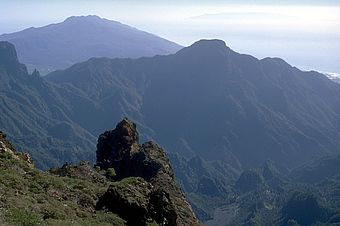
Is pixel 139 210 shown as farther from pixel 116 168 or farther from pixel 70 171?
pixel 116 168

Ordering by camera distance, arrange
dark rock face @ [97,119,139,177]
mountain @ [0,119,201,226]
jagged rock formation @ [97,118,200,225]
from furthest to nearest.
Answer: dark rock face @ [97,119,139,177] → jagged rock formation @ [97,118,200,225] → mountain @ [0,119,201,226]

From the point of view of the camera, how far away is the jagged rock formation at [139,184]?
33.7m

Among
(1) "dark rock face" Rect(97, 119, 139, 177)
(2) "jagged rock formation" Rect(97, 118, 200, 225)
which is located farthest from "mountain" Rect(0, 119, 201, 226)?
(1) "dark rock face" Rect(97, 119, 139, 177)

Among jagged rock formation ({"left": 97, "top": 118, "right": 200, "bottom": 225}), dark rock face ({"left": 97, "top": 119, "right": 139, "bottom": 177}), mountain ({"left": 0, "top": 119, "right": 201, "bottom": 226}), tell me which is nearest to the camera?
mountain ({"left": 0, "top": 119, "right": 201, "bottom": 226})

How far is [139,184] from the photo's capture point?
123 feet

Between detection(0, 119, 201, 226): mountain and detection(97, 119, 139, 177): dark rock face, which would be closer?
detection(0, 119, 201, 226): mountain

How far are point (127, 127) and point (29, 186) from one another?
32731 millimetres

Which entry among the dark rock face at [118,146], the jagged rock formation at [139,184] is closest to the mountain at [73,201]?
the jagged rock formation at [139,184]

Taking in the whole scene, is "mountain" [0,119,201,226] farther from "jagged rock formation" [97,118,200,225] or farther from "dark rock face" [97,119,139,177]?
"dark rock face" [97,119,139,177]

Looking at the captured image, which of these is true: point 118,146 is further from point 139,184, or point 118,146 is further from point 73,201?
point 73,201

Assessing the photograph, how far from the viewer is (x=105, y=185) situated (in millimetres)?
45594

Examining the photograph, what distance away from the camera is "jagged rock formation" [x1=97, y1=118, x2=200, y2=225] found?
111 feet

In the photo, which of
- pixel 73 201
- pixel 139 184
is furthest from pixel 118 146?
pixel 73 201

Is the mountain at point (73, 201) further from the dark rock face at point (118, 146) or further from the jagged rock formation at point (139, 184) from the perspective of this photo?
the dark rock face at point (118, 146)
